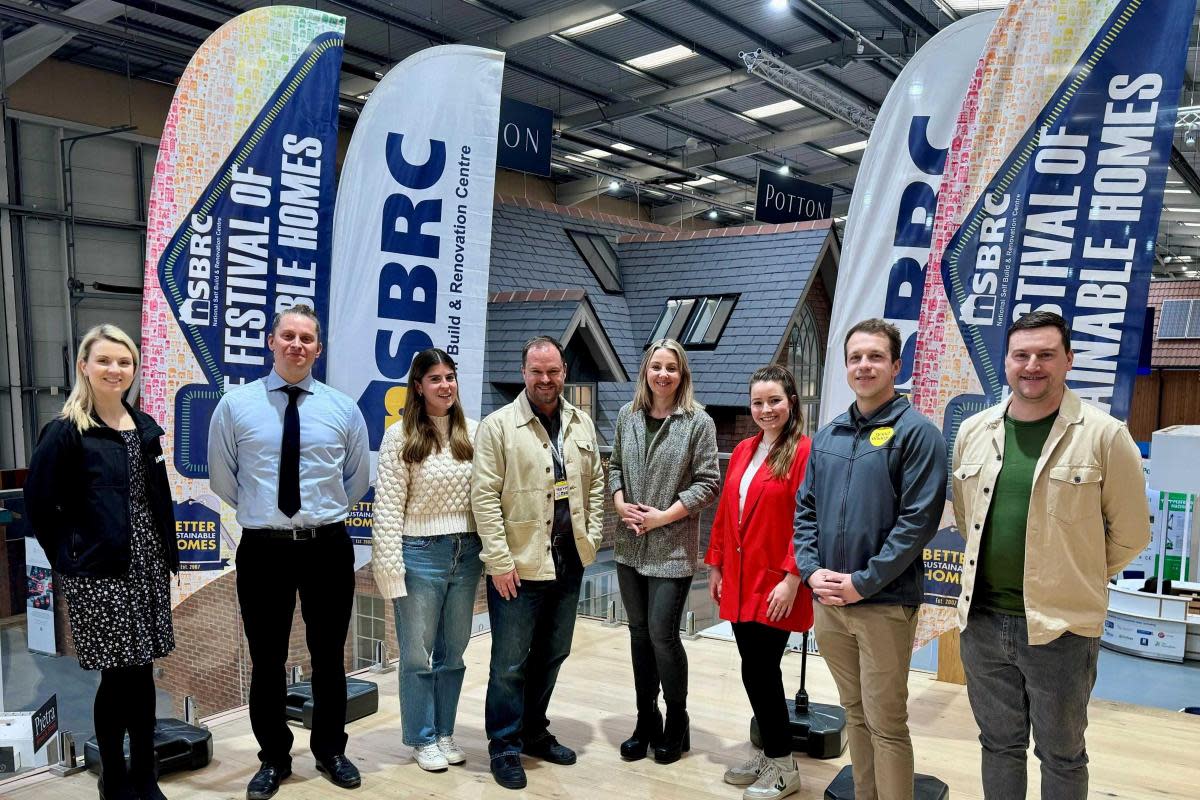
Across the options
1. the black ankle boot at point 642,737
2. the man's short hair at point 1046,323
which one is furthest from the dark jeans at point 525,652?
the man's short hair at point 1046,323

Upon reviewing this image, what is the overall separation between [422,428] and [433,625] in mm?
710

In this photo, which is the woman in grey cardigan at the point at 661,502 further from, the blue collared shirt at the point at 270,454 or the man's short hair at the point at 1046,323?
the man's short hair at the point at 1046,323

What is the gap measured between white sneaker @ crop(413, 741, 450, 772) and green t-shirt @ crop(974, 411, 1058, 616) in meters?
2.02

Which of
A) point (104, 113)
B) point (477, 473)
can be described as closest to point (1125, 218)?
point (477, 473)

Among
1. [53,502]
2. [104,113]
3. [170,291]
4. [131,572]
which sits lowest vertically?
[131,572]

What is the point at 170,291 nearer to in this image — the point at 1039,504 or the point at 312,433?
the point at 312,433

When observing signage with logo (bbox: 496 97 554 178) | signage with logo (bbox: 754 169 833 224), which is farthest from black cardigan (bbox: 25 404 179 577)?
signage with logo (bbox: 754 169 833 224)

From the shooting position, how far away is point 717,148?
14.6m

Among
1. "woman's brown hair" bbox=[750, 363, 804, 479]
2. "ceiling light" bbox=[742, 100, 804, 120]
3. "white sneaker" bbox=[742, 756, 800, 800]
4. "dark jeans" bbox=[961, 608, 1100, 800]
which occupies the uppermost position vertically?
"ceiling light" bbox=[742, 100, 804, 120]

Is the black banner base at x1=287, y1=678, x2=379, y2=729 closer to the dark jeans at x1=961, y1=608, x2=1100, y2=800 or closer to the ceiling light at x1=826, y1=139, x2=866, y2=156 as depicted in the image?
the dark jeans at x1=961, y1=608, x2=1100, y2=800

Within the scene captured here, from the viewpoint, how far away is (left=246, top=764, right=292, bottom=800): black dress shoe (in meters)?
2.95

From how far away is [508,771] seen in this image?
121 inches

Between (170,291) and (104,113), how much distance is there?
918 centimetres

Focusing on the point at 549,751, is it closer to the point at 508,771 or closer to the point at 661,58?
the point at 508,771
